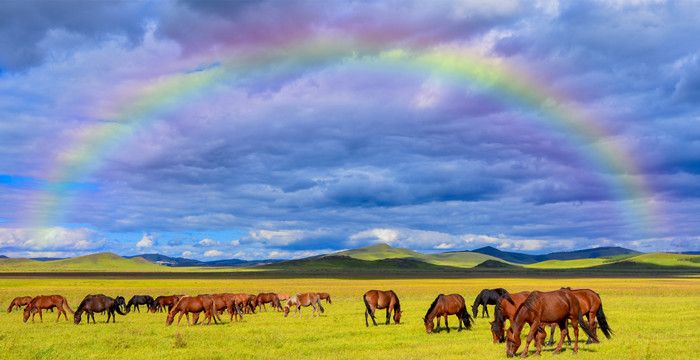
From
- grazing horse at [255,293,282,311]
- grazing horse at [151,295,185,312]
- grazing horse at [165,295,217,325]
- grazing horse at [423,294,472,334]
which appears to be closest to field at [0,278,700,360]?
grazing horse at [423,294,472,334]

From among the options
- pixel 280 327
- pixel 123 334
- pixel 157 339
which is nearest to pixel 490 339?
pixel 280 327

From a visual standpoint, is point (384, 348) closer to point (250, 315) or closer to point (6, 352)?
point (6, 352)

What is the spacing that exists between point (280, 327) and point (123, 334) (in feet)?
24.3

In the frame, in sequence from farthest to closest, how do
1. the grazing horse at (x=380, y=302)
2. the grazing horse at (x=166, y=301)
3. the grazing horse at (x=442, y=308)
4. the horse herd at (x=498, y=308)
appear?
the grazing horse at (x=166, y=301), the grazing horse at (x=380, y=302), the grazing horse at (x=442, y=308), the horse herd at (x=498, y=308)

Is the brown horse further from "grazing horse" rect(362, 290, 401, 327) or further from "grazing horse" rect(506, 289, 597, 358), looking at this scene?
"grazing horse" rect(506, 289, 597, 358)

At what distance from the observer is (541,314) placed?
1934 centimetres

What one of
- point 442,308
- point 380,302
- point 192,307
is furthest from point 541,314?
point 192,307

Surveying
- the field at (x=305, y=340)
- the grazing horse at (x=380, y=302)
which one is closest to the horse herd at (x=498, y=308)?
the grazing horse at (x=380, y=302)

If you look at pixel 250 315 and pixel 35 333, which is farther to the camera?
pixel 250 315

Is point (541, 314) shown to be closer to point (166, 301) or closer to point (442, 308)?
point (442, 308)

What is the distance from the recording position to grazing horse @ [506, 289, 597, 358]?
19.1 metres

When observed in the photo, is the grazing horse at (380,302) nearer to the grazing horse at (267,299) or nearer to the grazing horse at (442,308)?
the grazing horse at (442,308)

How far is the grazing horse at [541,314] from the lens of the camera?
19062 mm

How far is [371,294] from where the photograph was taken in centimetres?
3053
